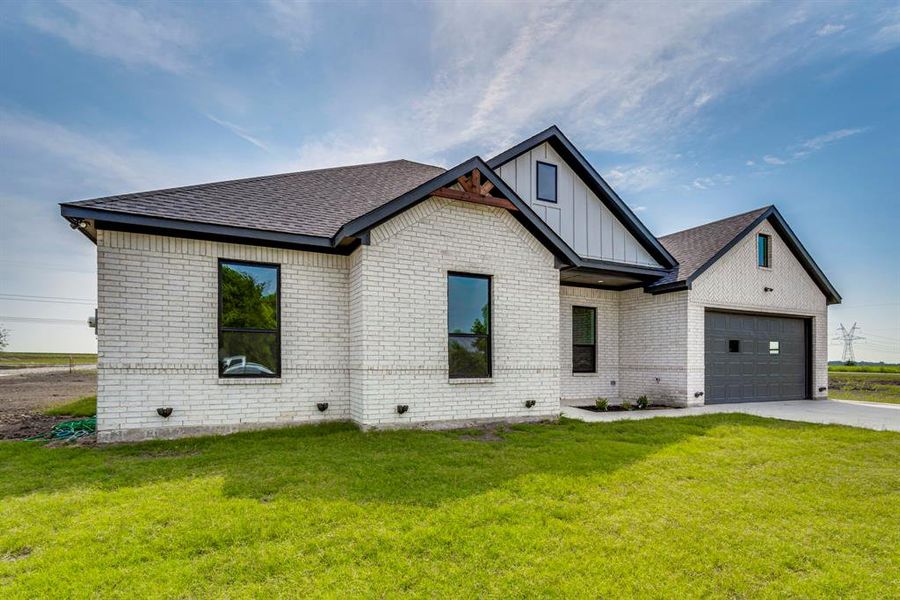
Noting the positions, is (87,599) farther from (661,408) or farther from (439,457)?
(661,408)

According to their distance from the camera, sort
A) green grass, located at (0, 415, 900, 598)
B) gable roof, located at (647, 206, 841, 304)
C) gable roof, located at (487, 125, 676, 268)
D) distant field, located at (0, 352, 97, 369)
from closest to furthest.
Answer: green grass, located at (0, 415, 900, 598), gable roof, located at (487, 125, 676, 268), gable roof, located at (647, 206, 841, 304), distant field, located at (0, 352, 97, 369)

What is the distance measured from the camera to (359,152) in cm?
1457

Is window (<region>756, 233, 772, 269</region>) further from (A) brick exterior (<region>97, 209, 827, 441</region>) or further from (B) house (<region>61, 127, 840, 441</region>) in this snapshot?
(A) brick exterior (<region>97, 209, 827, 441</region>)

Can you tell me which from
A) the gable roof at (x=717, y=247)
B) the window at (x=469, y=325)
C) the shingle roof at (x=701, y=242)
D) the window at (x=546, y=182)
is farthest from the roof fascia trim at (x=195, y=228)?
the shingle roof at (x=701, y=242)

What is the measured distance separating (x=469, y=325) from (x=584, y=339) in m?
5.89

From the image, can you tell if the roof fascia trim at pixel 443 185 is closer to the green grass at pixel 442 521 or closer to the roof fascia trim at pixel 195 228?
the roof fascia trim at pixel 195 228

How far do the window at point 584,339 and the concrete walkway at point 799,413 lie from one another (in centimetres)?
164

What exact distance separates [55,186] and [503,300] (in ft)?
44.8

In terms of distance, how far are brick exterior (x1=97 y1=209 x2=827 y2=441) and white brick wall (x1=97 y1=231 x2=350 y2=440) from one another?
0.02 m

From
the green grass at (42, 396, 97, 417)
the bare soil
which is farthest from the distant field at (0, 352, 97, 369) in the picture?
the green grass at (42, 396, 97, 417)

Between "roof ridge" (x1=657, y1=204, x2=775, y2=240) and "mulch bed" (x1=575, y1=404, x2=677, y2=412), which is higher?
"roof ridge" (x1=657, y1=204, x2=775, y2=240)

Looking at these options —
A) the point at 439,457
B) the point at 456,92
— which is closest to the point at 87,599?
the point at 439,457

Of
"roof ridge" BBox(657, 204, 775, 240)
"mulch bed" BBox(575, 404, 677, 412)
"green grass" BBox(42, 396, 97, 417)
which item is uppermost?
"roof ridge" BBox(657, 204, 775, 240)

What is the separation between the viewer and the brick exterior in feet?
23.6
